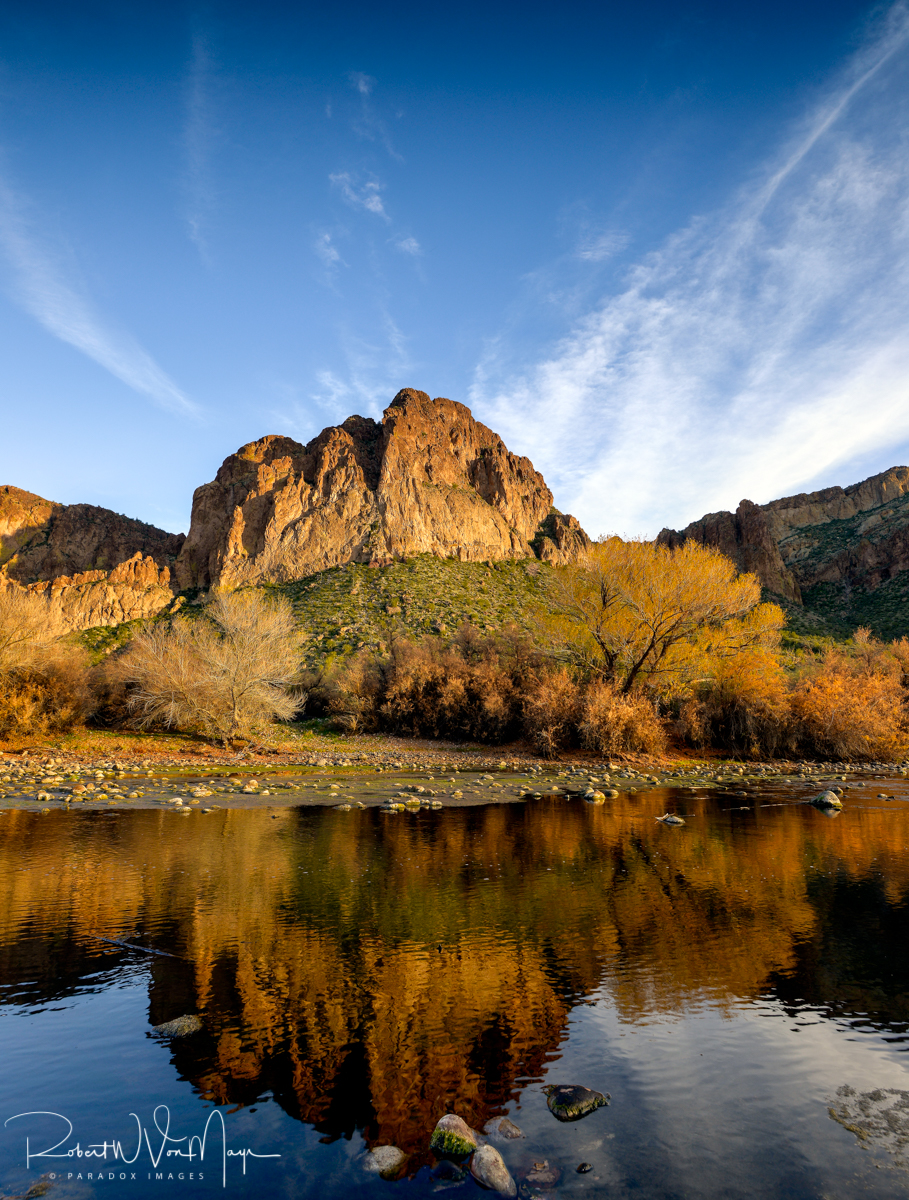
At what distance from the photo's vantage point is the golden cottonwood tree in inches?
1128

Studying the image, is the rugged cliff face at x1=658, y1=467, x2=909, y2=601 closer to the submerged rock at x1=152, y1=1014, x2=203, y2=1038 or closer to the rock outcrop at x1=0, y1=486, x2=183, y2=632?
the rock outcrop at x1=0, y1=486, x2=183, y2=632

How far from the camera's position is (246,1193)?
118 inches

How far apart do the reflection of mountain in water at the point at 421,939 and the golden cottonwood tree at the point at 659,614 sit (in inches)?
679

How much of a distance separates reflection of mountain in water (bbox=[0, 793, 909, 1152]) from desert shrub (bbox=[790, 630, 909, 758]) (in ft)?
60.0

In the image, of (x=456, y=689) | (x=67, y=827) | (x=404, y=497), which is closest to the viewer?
(x=67, y=827)

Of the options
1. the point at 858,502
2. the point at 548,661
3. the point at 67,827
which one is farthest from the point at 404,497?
the point at 858,502

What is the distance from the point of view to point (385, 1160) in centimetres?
322

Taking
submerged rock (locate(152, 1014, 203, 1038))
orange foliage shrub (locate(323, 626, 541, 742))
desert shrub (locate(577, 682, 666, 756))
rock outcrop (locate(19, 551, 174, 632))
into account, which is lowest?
submerged rock (locate(152, 1014, 203, 1038))

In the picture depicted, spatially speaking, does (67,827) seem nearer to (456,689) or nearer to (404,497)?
(456,689)

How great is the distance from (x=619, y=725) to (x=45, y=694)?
1032 inches

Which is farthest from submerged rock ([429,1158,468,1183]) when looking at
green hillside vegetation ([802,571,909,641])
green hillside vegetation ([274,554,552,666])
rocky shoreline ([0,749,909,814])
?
green hillside vegetation ([802,571,909,641])

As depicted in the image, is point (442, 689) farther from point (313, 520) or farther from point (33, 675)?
point (313, 520)

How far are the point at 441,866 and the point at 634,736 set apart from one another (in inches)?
776

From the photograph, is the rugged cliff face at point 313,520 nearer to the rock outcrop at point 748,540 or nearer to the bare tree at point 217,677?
the rock outcrop at point 748,540
